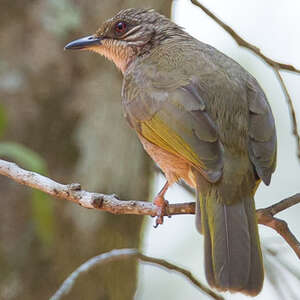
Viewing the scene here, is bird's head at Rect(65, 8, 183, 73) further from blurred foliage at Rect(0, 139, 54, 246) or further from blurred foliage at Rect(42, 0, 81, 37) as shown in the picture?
blurred foliage at Rect(0, 139, 54, 246)

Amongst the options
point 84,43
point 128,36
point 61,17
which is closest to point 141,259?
point 84,43

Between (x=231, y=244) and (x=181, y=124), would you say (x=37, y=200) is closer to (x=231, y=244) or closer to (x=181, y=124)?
(x=181, y=124)

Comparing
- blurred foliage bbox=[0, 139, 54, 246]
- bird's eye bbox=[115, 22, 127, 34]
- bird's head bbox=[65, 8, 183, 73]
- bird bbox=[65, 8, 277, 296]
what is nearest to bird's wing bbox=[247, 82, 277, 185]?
bird bbox=[65, 8, 277, 296]

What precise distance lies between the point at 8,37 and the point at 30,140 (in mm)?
752

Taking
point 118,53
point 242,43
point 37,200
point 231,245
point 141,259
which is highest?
point 242,43

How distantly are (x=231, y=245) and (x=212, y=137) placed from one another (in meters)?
0.62

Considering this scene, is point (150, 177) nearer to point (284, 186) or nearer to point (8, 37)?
point (8, 37)

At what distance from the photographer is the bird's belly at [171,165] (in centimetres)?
464

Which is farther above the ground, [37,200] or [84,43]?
[84,43]

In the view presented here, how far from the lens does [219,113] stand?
4574 millimetres

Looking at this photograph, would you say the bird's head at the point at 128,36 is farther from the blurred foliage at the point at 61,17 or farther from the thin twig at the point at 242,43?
the thin twig at the point at 242,43

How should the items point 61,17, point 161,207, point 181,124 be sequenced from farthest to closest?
point 61,17
point 161,207
point 181,124

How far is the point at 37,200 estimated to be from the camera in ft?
16.3

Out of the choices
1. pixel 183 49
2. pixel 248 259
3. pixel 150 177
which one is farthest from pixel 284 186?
pixel 248 259
